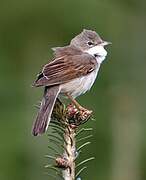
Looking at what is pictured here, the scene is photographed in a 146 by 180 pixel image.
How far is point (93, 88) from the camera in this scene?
13.2 metres

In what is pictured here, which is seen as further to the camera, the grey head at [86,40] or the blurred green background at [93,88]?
the blurred green background at [93,88]

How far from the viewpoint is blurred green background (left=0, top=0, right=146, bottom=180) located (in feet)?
36.0

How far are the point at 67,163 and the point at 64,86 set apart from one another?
188cm

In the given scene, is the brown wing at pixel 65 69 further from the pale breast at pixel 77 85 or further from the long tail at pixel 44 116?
the long tail at pixel 44 116

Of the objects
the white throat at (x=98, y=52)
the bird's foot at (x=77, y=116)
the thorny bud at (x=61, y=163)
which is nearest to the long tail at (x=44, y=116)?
the bird's foot at (x=77, y=116)

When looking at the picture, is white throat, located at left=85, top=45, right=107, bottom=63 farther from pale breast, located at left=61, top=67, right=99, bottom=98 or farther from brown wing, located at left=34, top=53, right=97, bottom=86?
pale breast, located at left=61, top=67, right=99, bottom=98

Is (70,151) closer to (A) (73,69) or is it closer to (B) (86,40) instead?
(A) (73,69)

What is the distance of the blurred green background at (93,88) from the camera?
1098cm

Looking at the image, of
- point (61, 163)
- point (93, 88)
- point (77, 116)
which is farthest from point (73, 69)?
point (93, 88)

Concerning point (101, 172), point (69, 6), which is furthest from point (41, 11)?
point (101, 172)
